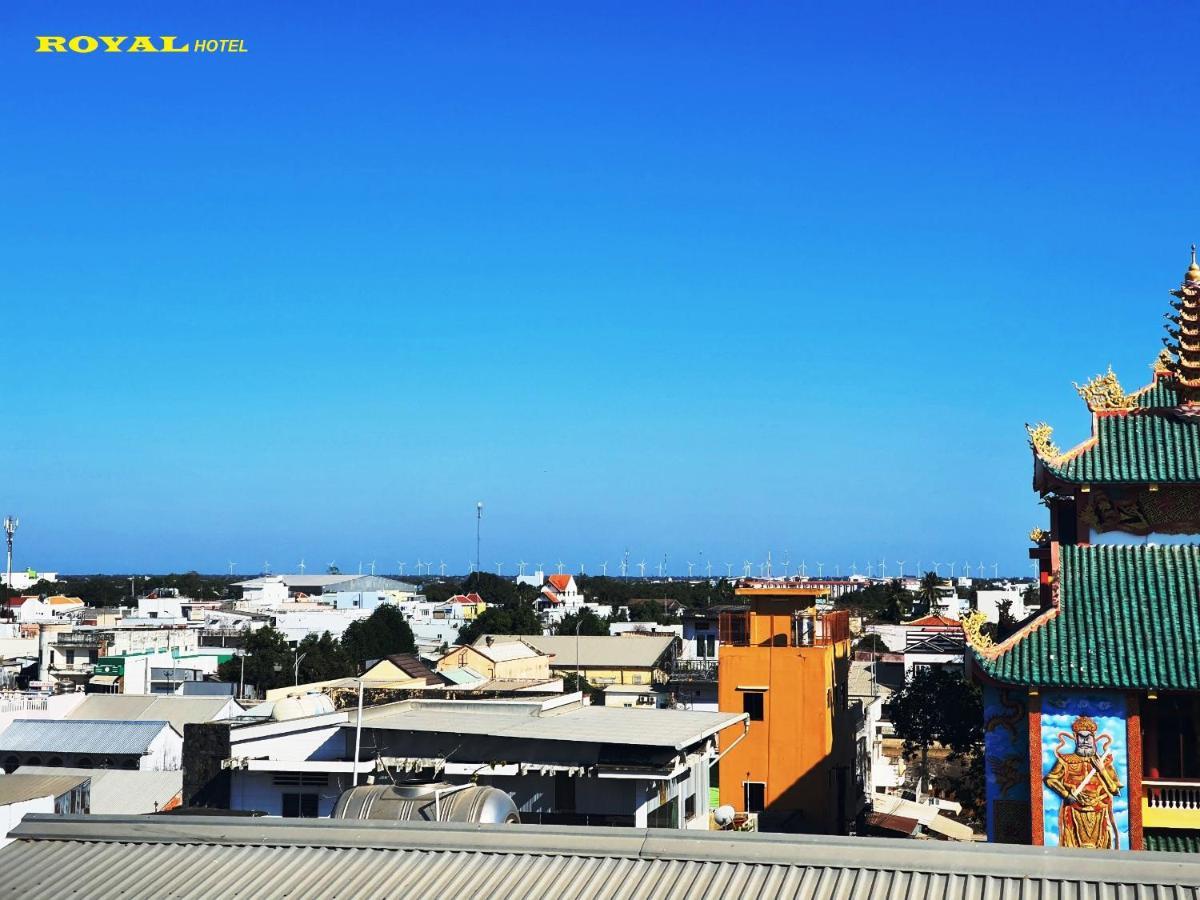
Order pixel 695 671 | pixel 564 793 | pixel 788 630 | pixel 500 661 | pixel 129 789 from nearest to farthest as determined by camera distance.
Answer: pixel 564 793, pixel 129 789, pixel 788 630, pixel 695 671, pixel 500 661

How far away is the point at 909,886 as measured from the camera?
49.7 feet

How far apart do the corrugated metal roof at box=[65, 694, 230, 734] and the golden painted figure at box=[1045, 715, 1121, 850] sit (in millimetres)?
31616

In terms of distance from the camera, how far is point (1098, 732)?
76.6ft

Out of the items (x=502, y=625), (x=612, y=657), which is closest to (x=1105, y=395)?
(x=612, y=657)

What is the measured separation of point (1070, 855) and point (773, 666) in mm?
25652

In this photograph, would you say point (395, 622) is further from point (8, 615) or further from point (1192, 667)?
point (1192, 667)

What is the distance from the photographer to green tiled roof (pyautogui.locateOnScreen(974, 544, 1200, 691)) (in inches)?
908

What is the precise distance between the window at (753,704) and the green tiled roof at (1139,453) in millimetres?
17026

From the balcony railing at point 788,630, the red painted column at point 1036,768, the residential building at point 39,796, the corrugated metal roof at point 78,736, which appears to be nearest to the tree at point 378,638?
the corrugated metal roof at point 78,736

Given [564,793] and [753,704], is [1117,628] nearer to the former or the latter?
[564,793]

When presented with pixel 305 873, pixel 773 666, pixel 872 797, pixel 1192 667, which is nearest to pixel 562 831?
pixel 305 873

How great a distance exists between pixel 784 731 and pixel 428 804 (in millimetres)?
21661

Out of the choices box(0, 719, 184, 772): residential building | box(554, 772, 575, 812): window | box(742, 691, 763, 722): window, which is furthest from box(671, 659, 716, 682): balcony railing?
box(554, 772, 575, 812): window

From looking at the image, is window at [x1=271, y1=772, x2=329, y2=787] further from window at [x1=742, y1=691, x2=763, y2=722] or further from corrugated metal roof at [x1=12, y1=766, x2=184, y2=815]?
window at [x1=742, y1=691, x2=763, y2=722]
